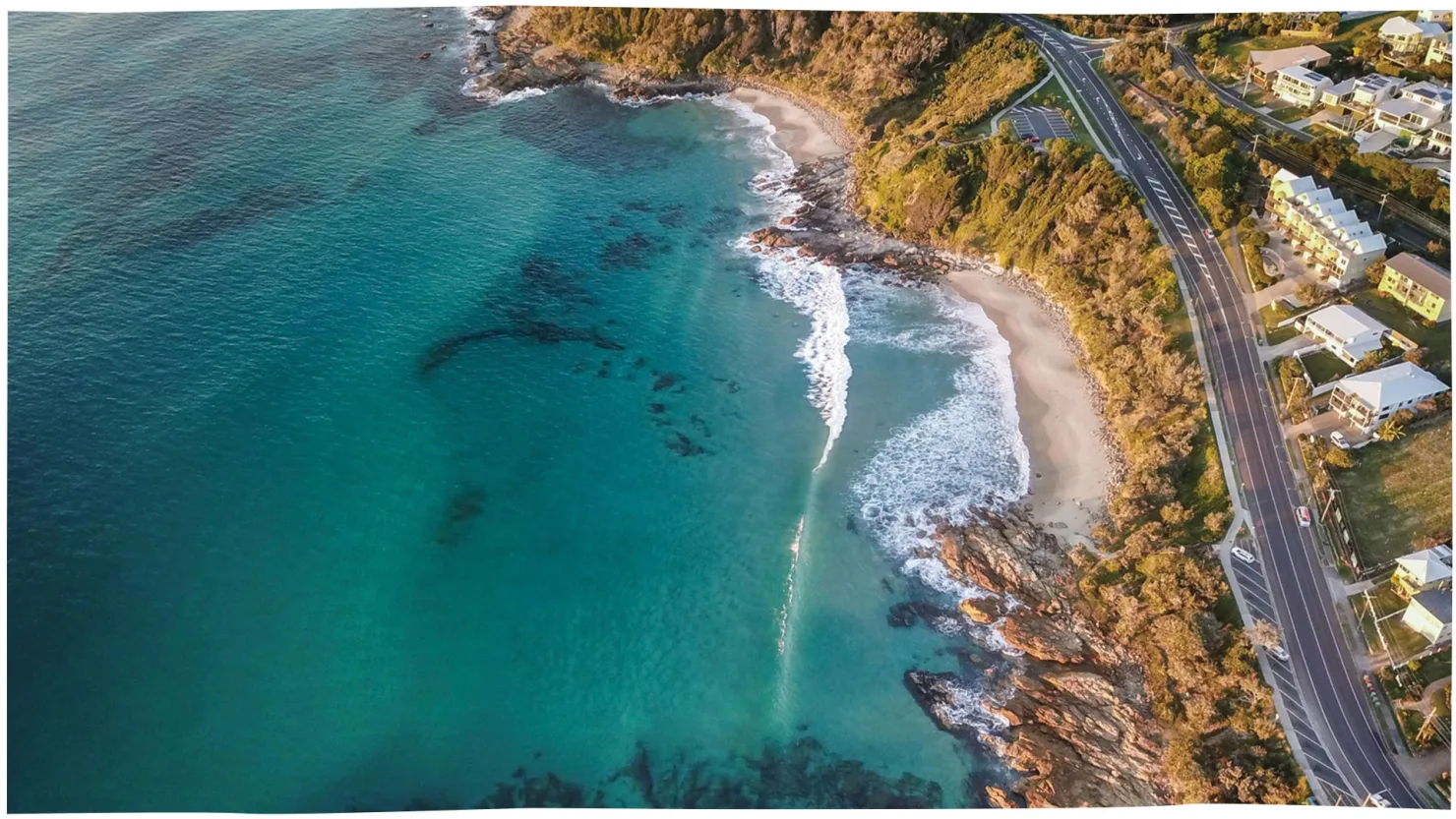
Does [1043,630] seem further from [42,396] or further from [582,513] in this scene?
[42,396]

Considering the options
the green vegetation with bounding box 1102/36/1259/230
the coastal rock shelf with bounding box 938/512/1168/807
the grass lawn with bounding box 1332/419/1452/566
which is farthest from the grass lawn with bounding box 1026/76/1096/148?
the coastal rock shelf with bounding box 938/512/1168/807

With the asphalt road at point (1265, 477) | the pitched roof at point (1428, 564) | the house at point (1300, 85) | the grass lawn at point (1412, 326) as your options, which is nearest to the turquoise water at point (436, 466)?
the asphalt road at point (1265, 477)

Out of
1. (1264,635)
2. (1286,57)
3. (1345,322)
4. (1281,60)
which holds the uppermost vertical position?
(1286,57)

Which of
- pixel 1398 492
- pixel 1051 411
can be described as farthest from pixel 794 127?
pixel 1398 492

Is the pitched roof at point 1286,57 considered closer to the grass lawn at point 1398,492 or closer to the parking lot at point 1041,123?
the parking lot at point 1041,123

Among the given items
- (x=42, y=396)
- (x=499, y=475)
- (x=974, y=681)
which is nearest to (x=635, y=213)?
(x=499, y=475)

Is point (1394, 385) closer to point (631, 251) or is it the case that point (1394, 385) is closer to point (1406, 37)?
point (1406, 37)
